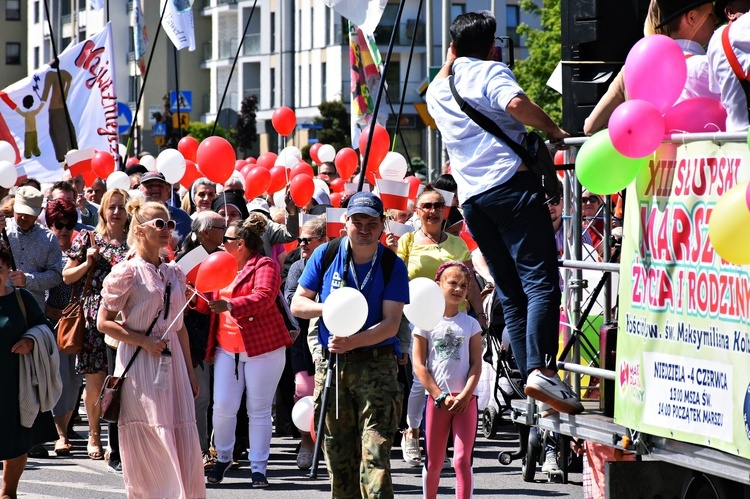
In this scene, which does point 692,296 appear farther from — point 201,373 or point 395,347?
point 201,373

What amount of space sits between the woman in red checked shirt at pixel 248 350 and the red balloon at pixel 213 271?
39.6 inches

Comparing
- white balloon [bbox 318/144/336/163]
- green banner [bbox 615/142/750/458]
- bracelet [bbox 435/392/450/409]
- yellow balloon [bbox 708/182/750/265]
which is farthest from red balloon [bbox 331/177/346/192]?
yellow balloon [bbox 708/182/750/265]

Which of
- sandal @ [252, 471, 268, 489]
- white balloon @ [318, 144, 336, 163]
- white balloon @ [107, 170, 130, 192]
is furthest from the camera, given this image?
white balloon @ [318, 144, 336, 163]

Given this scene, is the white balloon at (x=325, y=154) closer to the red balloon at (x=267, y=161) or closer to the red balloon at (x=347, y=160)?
the red balloon at (x=267, y=161)

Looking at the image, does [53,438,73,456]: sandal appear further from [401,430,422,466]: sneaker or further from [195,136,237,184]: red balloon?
[195,136,237,184]: red balloon

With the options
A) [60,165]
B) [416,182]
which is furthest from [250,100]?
[416,182]

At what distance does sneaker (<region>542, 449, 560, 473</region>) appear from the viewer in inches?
431

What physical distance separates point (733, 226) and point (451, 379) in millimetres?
4162

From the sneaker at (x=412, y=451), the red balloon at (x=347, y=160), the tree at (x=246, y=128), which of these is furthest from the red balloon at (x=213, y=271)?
the tree at (x=246, y=128)

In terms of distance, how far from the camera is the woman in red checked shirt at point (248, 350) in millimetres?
10938

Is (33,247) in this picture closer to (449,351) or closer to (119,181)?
(119,181)

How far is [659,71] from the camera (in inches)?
244

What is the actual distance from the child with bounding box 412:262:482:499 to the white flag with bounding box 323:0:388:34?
8.38ft

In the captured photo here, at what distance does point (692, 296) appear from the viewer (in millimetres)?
5953
